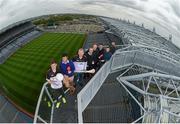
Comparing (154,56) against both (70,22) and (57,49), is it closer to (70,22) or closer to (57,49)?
(57,49)

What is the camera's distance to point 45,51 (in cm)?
4741

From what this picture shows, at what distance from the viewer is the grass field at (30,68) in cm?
3719

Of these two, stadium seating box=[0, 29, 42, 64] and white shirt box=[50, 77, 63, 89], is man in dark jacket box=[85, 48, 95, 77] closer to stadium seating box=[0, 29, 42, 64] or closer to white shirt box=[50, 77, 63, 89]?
white shirt box=[50, 77, 63, 89]

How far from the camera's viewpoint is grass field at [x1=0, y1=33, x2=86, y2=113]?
122 feet

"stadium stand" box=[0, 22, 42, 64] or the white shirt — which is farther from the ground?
the white shirt

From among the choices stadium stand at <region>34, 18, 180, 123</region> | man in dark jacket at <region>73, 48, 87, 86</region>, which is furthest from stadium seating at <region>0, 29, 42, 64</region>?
man in dark jacket at <region>73, 48, 87, 86</region>

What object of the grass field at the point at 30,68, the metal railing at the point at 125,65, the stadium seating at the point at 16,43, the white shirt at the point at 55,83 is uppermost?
the white shirt at the point at 55,83

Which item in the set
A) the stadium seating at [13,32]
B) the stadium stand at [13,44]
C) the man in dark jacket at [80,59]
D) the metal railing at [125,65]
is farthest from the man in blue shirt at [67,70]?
the stadium seating at [13,32]

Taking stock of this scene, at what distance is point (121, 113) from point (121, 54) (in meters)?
5.53

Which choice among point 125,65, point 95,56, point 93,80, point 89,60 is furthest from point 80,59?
point 125,65

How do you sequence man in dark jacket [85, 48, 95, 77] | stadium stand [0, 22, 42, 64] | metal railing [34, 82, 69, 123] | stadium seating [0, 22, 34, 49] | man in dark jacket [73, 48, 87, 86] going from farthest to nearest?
1. stadium seating [0, 22, 34, 49]
2. stadium stand [0, 22, 42, 64]
3. man in dark jacket [85, 48, 95, 77]
4. man in dark jacket [73, 48, 87, 86]
5. metal railing [34, 82, 69, 123]

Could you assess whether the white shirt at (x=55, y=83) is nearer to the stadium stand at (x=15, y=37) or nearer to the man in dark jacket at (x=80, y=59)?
the man in dark jacket at (x=80, y=59)

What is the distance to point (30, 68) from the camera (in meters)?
41.8

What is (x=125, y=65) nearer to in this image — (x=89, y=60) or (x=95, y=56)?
(x=95, y=56)
